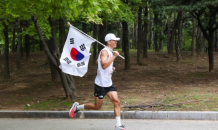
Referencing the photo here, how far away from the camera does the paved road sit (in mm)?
6012

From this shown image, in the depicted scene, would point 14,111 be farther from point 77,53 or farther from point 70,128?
point 77,53

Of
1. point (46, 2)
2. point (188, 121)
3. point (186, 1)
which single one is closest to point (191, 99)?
point (188, 121)

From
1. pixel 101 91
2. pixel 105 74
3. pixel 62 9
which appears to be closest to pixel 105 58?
pixel 105 74

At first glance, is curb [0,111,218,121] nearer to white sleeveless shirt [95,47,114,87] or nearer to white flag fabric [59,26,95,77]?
white flag fabric [59,26,95,77]

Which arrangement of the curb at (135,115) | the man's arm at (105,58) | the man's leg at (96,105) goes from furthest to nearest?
1. the curb at (135,115)
2. the man's leg at (96,105)
3. the man's arm at (105,58)

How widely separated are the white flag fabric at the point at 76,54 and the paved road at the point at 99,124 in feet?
4.43

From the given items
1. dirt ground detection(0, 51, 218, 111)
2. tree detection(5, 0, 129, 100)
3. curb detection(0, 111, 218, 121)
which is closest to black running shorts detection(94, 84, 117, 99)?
curb detection(0, 111, 218, 121)

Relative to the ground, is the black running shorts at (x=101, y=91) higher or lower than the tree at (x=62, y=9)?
lower

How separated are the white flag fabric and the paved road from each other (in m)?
1.35

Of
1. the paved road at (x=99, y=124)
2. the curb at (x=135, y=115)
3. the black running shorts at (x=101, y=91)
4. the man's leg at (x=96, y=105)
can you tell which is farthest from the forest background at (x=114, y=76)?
the black running shorts at (x=101, y=91)

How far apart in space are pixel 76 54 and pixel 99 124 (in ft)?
6.17

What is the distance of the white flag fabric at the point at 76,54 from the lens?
20.8 feet

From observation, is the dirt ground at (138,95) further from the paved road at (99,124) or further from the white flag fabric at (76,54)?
the white flag fabric at (76,54)

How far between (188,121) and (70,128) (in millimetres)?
2980
